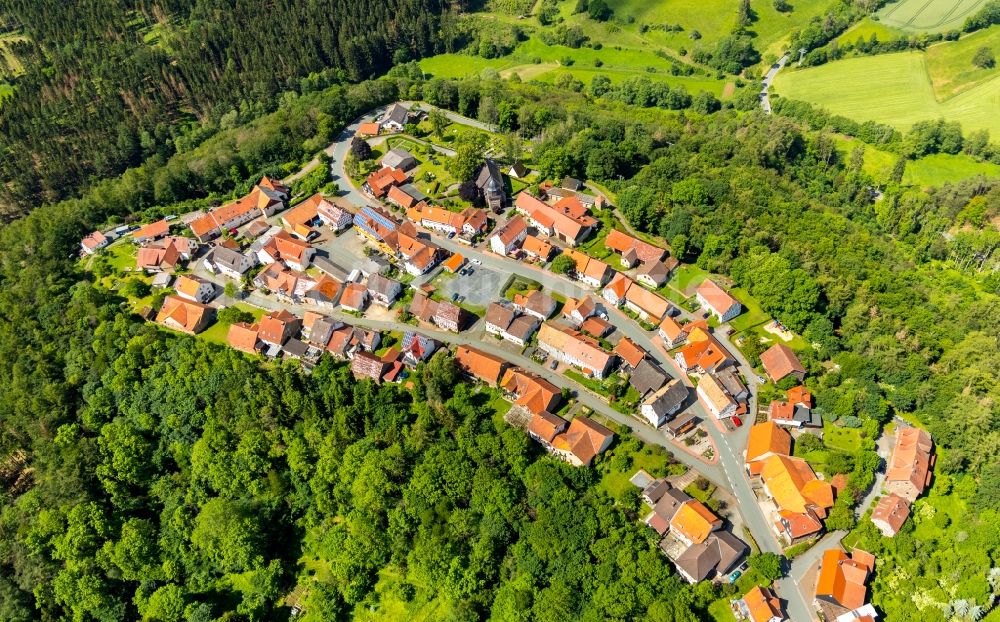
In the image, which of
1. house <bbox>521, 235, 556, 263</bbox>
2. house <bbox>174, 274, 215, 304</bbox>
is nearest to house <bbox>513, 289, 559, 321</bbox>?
house <bbox>521, 235, 556, 263</bbox>

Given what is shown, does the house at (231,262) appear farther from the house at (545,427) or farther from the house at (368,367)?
the house at (545,427)

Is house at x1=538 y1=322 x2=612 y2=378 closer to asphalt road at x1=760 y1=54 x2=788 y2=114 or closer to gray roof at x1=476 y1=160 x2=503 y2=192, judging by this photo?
gray roof at x1=476 y1=160 x2=503 y2=192

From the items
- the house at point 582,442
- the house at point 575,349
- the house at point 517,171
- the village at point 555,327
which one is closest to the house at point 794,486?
the village at point 555,327

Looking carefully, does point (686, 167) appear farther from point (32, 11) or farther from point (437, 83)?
point (32, 11)

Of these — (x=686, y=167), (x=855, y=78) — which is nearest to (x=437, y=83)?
(x=686, y=167)

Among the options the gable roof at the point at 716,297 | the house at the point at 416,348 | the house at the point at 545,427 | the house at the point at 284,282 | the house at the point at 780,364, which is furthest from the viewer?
the house at the point at 284,282

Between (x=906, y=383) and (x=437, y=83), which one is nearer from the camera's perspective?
(x=906, y=383)
